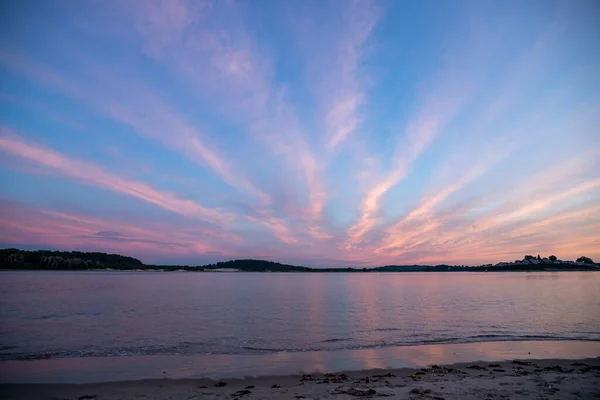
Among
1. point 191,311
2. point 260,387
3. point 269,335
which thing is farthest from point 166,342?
point 191,311

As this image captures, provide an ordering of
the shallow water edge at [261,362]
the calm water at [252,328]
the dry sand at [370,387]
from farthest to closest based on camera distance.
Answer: the calm water at [252,328]
the shallow water edge at [261,362]
the dry sand at [370,387]

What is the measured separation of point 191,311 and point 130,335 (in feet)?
42.6

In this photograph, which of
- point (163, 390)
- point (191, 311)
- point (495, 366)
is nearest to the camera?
point (163, 390)

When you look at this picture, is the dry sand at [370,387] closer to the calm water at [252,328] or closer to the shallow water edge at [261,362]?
the shallow water edge at [261,362]

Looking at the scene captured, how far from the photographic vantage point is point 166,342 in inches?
853

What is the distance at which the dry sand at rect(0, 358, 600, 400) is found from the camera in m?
11.5

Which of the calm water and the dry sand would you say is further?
the calm water

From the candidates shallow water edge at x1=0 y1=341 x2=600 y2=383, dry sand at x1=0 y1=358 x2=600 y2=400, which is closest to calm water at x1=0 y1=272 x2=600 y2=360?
shallow water edge at x1=0 y1=341 x2=600 y2=383

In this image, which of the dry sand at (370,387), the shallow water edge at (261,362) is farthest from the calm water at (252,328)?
the dry sand at (370,387)

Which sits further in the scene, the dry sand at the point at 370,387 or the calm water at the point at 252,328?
the calm water at the point at 252,328

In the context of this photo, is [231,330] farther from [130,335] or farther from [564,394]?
[564,394]

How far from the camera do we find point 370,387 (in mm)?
12453

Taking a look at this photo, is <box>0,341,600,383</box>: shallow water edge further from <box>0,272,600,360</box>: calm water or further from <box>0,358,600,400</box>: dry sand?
<box>0,272,600,360</box>: calm water

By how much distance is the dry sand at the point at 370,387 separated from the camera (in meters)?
11.5
